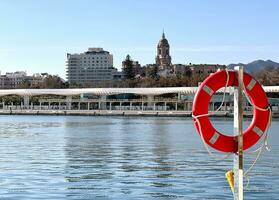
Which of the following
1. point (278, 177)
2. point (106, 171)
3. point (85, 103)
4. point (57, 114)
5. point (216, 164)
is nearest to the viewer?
point (278, 177)

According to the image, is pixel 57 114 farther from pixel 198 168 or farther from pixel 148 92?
pixel 198 168

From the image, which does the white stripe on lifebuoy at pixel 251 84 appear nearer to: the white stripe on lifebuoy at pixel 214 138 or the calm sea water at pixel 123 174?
the white stripe on lifebuoy at pixel 214 138

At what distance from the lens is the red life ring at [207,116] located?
449 inches

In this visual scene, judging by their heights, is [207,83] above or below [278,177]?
above

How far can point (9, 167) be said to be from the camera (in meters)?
24.0

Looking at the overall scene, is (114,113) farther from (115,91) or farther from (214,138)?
(214,138)

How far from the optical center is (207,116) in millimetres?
11523

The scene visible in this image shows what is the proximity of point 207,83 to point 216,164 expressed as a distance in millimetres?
14219

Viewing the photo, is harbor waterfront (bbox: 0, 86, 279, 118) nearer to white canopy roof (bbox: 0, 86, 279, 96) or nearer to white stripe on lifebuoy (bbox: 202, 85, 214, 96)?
white canopy roof (bbox: 0, 86, 279, 96)

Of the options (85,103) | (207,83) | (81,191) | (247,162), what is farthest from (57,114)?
(207,83)

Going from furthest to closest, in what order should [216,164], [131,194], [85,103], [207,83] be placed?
[85,103] < [216,164] < [131,194] < [207,83]

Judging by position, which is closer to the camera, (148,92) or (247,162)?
(247,162)

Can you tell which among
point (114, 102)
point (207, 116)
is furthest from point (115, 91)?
point (207, 116)

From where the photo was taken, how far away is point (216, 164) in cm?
2517
